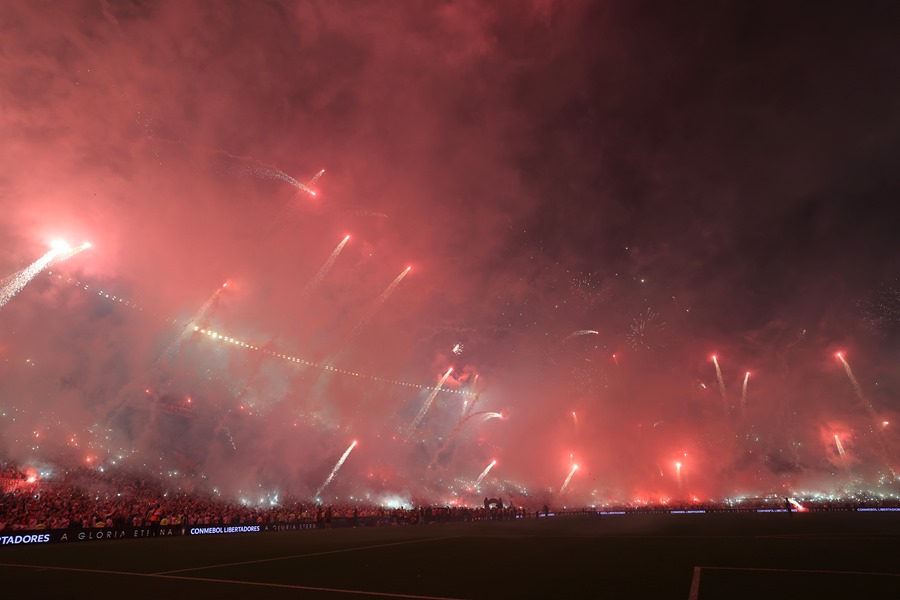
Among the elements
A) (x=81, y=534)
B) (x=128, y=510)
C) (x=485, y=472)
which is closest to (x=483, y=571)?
(x=81, y=534)

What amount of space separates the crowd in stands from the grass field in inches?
412

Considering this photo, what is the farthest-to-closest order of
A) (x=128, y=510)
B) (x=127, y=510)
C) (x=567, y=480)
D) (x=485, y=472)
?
1. (x=485, y=472)
2. (x=567, y=480)
3. (x=128, y=510)
4. (x=127, y=510)

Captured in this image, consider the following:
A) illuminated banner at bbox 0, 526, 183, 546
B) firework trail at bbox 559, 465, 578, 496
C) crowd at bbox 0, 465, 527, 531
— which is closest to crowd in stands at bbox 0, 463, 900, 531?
crowd at bbox 0, 465, 527, 531

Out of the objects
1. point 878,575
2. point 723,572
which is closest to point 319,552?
point 723,572

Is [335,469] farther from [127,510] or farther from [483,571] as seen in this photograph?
[483,571]

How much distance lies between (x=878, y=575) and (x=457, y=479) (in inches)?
3792

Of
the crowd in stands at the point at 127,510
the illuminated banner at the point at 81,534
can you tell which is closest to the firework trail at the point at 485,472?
the crowd in stands at the point at 127,510

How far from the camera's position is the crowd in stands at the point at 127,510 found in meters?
28.7

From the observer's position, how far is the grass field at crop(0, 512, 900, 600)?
32.8 feet

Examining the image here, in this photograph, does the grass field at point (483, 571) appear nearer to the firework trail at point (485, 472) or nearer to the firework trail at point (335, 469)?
the firework trail at point (335, 469)

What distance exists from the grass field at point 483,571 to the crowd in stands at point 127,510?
10.5 m

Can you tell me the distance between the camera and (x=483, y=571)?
13023 mm

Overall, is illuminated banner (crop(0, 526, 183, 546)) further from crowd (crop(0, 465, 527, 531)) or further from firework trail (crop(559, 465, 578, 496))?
firework trail (crop(559, 465, 578, 496))

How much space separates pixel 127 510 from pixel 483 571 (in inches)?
1316
